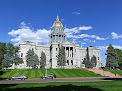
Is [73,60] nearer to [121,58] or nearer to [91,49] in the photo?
[91,49]

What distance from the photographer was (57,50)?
313ft

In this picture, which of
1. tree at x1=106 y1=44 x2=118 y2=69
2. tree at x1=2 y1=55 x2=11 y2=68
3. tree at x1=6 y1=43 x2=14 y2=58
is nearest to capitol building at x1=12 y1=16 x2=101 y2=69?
Result: tree at x1=6 y1=43 x2=14 y2=58

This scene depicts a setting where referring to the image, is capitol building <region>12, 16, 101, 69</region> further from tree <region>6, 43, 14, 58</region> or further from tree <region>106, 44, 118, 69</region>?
tree <region>106, 44, 118, 69</region>

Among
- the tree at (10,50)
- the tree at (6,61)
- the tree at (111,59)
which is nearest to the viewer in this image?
the tree at (6,61)

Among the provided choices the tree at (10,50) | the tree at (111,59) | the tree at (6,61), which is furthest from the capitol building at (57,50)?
the tree at (6,61)

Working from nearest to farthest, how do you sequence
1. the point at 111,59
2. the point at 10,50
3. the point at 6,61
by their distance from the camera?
1. the point at 6,61
2. the point at 10,50
3. the point at 111,59

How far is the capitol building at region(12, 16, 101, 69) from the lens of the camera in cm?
9325

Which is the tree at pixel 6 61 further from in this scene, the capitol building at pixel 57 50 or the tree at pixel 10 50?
the capitol building at pixel 57 50

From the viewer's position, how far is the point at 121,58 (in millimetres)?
86188

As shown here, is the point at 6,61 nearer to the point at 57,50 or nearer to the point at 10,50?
the point at 10,50

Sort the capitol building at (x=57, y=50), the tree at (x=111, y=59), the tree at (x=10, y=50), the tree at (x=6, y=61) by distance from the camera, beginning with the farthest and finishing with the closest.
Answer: the capitol building at (x=57, y=50)
the tree at (x=111, y=59)
the tree at (x=10, y=50)
the tree at (x=6, y=61)

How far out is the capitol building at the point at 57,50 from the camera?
9325 cm

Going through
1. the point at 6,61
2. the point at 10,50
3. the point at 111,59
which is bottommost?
the point at 6,61

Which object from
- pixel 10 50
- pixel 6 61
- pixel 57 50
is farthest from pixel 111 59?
pixel 6 61
